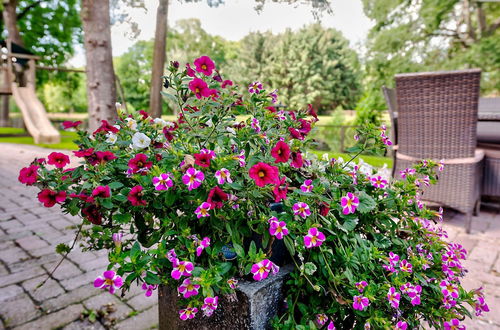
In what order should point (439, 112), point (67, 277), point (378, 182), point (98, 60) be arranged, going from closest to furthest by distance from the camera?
1. point (378, 182)
2. point (67, 277)
3. point (439, 112)
4. point (98, 60)

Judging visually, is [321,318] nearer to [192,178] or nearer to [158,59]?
[192,178]

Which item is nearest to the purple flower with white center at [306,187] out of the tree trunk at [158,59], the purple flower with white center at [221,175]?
the purple flower with white center at [221,175]

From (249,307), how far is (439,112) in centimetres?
225

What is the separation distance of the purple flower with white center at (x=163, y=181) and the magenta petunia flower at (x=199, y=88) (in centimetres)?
29

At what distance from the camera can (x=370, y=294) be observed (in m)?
0.92

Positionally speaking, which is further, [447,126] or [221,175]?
[447,126]

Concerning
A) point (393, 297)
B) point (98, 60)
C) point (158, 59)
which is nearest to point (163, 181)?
point (393, 297)

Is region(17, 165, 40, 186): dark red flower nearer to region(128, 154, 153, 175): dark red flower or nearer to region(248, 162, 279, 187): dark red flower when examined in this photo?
region(128, 154, 153, 175): dark red flower

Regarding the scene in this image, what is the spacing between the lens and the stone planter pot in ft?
3.04

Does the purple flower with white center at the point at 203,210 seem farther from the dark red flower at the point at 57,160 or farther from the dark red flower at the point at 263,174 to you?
the dark red flower at the point at 57,160

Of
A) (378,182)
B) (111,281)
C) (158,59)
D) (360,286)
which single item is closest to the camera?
(111,281)

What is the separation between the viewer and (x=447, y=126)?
247 centimetres

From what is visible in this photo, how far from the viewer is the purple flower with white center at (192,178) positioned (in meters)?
0.83

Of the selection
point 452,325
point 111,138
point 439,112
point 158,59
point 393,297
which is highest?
point 158,59
